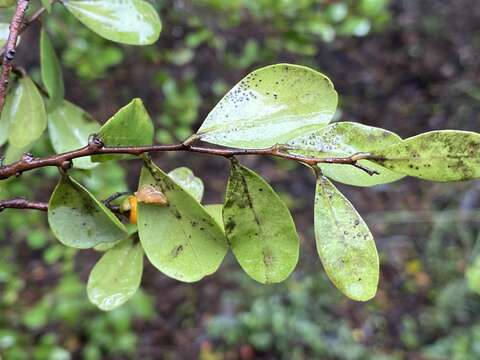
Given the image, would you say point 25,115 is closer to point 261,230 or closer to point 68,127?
point 68,127

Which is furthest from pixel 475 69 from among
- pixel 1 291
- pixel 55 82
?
pixel 55 82

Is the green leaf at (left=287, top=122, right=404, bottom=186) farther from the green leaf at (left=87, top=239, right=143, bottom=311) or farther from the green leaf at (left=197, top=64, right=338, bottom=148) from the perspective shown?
the green leaf at (left=87, top=239, right=143, bottom=311)

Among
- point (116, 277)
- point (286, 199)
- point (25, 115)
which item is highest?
point (25, 115)

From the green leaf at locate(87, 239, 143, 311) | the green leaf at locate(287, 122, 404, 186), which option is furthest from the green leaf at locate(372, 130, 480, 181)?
the green leaf at locate(87, 239, 143, 311)

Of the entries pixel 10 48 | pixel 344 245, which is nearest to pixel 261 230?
pixel 344 245

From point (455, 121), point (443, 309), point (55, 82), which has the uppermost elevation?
point (55, 82)

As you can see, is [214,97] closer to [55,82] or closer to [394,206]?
[394,206]
